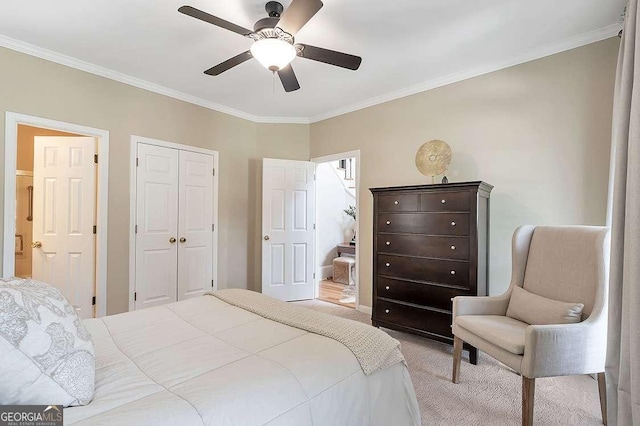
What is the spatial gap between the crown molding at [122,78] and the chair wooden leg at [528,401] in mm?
4166

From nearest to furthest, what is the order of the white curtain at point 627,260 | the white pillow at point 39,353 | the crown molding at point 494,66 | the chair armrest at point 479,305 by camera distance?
the white pillow at point 39,353
the white curtain at point 627,260
the chair armrest at point 479,305
the crown molding at point 494,66

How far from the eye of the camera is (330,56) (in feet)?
7.20

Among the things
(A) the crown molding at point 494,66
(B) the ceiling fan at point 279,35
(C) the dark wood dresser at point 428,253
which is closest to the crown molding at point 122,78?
(A) the crown molding at point 494,66

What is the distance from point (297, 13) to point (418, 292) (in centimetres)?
253

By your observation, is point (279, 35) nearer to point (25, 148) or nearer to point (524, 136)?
point (524, 136)

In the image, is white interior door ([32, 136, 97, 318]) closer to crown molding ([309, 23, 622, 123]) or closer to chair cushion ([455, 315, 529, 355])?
crown molding ([309, 23, 622, 123])

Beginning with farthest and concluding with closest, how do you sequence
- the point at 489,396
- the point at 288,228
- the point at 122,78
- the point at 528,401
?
the point at 288,228
the point at 122,78
the point at 489,396
the point at 528,401

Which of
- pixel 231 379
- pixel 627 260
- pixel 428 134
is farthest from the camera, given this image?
pixel 428 134

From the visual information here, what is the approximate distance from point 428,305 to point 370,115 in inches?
98.9

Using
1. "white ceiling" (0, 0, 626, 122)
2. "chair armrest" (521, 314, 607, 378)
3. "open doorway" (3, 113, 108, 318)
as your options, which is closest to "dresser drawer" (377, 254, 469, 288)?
"chair armrest" (521, 314, 607, 378)

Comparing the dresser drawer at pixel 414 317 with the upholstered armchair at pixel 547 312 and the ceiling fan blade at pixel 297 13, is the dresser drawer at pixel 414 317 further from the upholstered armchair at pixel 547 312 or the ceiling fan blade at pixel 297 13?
the ceiling fan blade at pixel 297 13

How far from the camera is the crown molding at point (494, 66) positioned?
251 cm

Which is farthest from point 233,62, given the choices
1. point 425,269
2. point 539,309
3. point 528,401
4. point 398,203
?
point 528,401

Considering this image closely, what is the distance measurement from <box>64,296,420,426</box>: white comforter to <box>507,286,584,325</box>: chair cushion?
3.82ft
